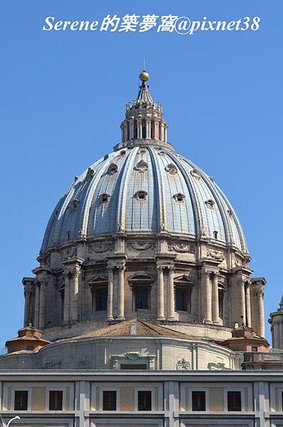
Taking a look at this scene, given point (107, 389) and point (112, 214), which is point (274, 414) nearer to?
point (107, 389)

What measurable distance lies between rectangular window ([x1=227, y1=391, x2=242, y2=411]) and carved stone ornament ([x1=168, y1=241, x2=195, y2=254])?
Result: 3931cm

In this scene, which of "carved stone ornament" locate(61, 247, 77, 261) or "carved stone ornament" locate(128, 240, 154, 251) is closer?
"carved stone ornament" locate(128, 240, 154, 251)

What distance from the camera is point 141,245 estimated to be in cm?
10800

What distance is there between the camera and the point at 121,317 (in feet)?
338

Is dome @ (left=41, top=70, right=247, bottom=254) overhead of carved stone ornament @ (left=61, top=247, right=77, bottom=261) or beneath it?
overhead

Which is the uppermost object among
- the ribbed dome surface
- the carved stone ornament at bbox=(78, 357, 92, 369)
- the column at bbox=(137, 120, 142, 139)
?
the column at bbox=(137, 120, 142, 139)

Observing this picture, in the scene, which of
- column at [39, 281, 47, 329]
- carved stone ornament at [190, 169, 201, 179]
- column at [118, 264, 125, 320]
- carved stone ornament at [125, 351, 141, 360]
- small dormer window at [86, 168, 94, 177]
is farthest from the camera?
A: small dormer window at [86, 168, 94, 177]

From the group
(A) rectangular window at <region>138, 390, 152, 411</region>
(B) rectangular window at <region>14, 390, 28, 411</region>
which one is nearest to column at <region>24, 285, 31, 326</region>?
(B) rectangular window at <region>14, 390, 28, 411</region>

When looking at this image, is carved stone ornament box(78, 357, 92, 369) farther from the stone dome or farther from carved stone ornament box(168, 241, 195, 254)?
carved stone ornament box(168, 241, 195, 254)

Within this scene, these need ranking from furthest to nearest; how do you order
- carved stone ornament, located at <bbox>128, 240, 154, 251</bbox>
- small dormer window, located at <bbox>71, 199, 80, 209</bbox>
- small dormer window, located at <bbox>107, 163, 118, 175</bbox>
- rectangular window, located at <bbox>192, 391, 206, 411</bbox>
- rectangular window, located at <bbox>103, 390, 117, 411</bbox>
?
small dormer window, located at <bbox>107, 163, 118, 175</bbox>, small dormer window, located at <bbox>71, 199, 80, 209</bbox>, carved stone ornament, located at <bbox>128, 240, 154, 251</bbox>, rectangular window, located at <bbox>103, 390, 117, 411</bbox>, rectangular window, located at <bbox>192, 391, 206, 411</bbox>

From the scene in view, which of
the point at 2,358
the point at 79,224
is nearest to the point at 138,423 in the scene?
the point at 2,358

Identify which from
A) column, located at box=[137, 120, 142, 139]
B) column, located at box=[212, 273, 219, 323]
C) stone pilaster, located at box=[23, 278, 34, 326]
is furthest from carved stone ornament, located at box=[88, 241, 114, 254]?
column, located at box=[137, 120, 142, 139]

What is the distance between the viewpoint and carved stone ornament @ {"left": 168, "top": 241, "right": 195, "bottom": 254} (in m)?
108

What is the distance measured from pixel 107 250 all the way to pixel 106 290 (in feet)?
13.0
